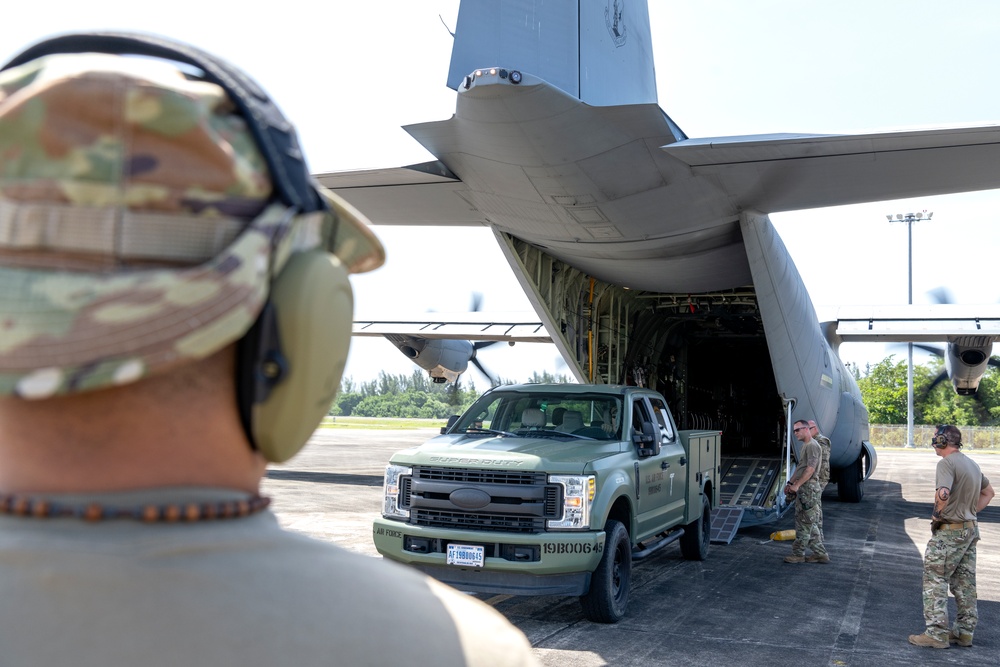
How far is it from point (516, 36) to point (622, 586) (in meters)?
5.18

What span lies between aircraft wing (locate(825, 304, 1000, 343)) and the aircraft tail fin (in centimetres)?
1062

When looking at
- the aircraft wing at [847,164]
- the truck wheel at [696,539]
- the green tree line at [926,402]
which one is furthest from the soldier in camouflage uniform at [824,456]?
the green tree line at [926,402]

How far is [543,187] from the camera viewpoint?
359 inches

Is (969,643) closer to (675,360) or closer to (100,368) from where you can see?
Result: (100,368)

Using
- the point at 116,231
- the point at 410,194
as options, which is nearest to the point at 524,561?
the point at 410,194

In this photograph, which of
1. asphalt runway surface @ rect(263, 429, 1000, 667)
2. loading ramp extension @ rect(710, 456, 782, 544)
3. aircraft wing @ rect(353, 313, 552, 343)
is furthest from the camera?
aircraft wing @ rect(353, 313, 552, 343)

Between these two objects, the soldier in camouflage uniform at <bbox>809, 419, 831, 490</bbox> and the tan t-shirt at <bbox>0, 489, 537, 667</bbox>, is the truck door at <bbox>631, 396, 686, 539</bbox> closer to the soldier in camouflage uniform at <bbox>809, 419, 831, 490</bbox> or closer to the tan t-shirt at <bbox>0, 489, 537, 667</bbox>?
the soldier in camouflage uniform at <bbox>809, 419, 831, 490</bbox>

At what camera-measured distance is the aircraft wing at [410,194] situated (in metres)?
9.98

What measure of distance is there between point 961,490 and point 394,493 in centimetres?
470

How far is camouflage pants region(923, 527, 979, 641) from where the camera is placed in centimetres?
674

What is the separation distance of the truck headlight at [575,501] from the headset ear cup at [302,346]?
→ 19.2ft

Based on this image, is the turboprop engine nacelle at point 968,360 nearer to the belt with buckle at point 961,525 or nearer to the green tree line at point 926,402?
the belt with buckle at point 961,525

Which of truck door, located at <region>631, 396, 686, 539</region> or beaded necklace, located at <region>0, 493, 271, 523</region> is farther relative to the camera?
truck door, located at <region>631, 396, 686, 539</region>

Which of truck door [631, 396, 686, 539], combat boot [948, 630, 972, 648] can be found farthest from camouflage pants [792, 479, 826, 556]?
combat boot [948, 630, 972, 648]
